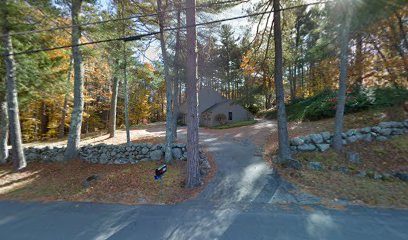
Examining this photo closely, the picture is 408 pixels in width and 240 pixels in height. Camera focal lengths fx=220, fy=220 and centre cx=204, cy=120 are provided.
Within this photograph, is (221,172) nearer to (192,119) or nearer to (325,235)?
(192,119)

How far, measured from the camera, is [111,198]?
693 centimetres

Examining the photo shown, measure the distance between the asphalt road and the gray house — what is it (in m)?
17.2

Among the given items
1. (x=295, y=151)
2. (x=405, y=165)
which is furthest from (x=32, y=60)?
(x=405, y=165)

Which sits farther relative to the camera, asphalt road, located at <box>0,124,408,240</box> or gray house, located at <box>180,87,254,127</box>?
gray house, located at <box>180,87,254,127</box>

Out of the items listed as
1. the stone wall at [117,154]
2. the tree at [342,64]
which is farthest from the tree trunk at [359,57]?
the stone wall at [117,154]

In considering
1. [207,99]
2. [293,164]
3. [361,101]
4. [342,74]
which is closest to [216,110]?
[207,99]

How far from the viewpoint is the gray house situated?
24.3 metres

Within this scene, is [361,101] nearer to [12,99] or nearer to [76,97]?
[76,97]

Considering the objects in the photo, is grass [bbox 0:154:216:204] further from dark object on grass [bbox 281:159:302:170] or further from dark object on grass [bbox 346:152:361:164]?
dark object on grass [bbox 346:152:361:164]

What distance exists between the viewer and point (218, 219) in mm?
5289

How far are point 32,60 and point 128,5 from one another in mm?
5268

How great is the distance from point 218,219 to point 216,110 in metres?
19.5

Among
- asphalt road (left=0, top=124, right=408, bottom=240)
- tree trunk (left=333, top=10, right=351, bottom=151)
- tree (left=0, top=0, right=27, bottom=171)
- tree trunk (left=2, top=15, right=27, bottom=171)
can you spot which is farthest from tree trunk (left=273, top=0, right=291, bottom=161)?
tree trunk (left=2, top=15, right=27, bottom=171)

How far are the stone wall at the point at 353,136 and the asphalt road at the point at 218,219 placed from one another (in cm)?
295
